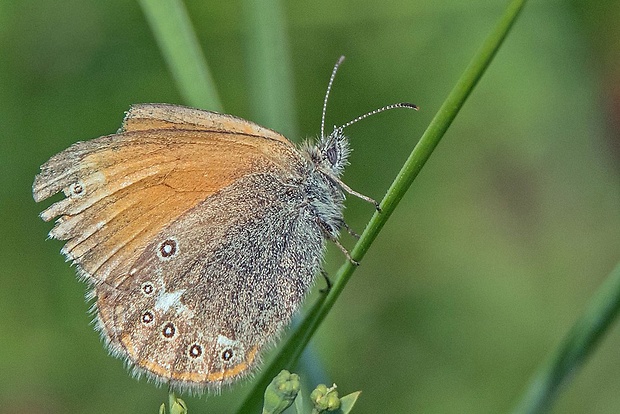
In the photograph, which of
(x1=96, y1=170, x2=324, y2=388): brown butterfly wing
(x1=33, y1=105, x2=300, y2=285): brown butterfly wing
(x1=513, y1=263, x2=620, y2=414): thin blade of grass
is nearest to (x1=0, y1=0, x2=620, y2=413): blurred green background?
(x1=96, y1=170, x2=324, y2=388): brown butterfly wing

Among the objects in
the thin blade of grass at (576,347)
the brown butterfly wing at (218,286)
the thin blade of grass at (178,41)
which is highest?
the thin blade of grass at (178,41)

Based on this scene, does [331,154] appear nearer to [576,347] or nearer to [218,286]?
[218,286]

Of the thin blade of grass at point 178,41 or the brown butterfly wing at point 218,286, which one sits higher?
the thin blade of grass at point 178,41

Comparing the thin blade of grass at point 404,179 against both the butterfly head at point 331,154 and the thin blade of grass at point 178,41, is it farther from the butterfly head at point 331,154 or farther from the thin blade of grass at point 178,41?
the butterfly head at point 331,154

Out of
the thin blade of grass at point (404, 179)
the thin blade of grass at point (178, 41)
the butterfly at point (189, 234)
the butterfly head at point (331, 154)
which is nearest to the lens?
the thin blade of grass at point (404, 179)

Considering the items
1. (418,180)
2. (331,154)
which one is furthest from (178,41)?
(418,180)

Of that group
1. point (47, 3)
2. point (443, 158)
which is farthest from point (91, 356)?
point (443, 158)

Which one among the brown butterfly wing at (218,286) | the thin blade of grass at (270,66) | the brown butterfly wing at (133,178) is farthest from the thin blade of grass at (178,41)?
the brown butterfly wing at (218,286)

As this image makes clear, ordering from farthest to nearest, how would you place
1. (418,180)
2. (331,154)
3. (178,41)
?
(418,180) < (331,154) < (178,41)
